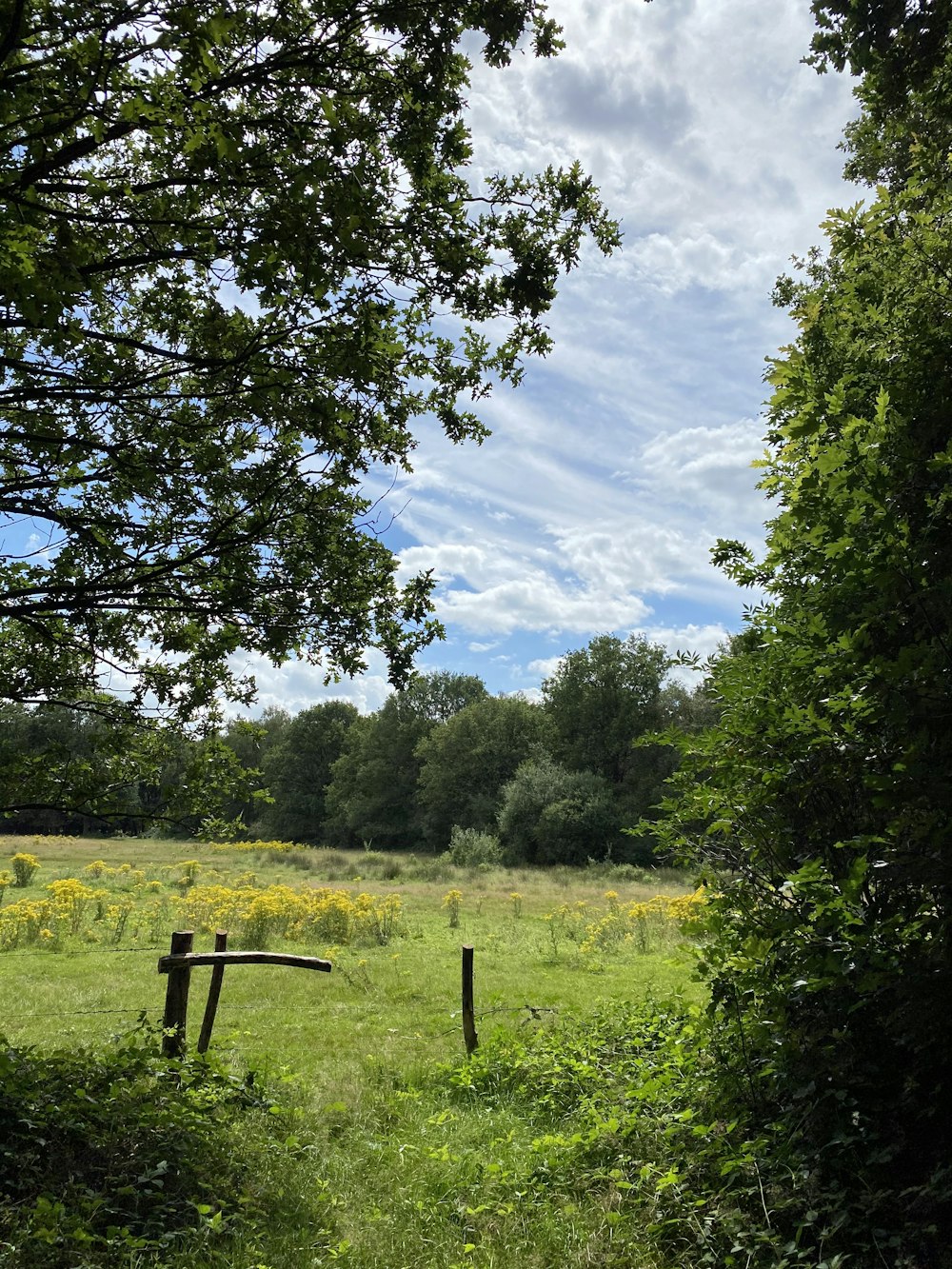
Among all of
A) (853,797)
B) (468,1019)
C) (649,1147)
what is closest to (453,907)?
(468,1019)

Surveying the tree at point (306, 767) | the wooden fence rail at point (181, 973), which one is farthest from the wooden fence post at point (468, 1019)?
the tree at point (306, 767)

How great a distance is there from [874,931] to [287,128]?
Answer: 15.5 feet

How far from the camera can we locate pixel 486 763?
A: 5500 cm

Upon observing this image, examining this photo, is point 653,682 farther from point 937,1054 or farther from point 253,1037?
point 937,1054

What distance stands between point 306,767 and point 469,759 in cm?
2205

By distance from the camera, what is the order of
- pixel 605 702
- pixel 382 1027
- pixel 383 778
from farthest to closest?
pixel 383 778 < pixel 605 702 < pixel 382 1027

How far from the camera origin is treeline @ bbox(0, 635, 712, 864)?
40.6 meters

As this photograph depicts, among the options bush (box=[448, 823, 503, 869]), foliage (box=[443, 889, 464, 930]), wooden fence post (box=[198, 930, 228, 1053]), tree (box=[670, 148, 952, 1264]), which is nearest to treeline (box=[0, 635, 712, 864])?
bush (box=[448, 823, 503, 869])

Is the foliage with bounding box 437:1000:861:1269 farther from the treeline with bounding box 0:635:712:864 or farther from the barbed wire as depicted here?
the treeline with bounding box 0:635:712:864

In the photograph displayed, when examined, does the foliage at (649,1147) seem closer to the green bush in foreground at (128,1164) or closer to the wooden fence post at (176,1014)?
the green bush in foreground at (128,1164)

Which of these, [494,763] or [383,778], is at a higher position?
[494,763]

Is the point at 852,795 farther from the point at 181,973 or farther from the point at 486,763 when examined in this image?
the point at 486,763

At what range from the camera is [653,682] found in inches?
2058

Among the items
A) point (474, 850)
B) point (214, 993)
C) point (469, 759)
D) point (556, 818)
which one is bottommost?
point (474, 850)
